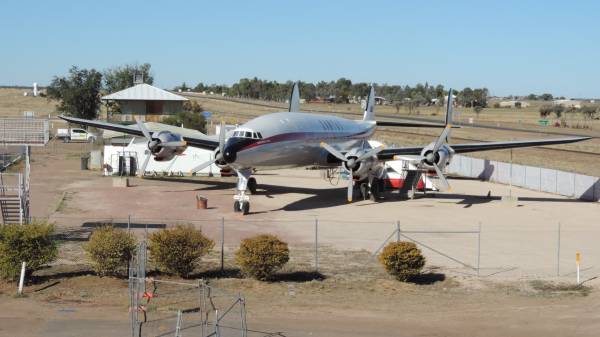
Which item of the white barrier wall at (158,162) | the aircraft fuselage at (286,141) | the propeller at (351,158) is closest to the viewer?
the aircraft fuselage at (286,141)

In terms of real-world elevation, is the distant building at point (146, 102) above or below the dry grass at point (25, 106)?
below

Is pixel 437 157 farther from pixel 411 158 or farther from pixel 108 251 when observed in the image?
pixel 108 251

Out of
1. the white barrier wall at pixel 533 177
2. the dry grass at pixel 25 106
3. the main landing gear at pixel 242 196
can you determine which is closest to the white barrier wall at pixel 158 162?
the main landing gear at pixel 242 196

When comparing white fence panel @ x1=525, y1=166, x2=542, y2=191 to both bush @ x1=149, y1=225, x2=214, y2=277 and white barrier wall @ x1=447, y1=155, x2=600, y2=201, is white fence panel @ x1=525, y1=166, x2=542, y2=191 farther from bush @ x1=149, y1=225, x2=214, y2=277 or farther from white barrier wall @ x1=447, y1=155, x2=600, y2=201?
bush @ x1=149, y1=225, x2=214, y2=277

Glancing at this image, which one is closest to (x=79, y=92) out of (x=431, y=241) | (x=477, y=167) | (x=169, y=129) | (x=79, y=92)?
(x=79, y=92)

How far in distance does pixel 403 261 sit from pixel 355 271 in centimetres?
226

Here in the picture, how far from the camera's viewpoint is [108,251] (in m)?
23.8

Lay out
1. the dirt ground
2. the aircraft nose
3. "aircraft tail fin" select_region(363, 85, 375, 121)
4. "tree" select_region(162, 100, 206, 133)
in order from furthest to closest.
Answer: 1. "tree" select_region(162, 100, 206, 133)
2. "aircraft tail fin" select_region(363, 85, 375, 121)
3. the aircraft nose
4. the dirt ground

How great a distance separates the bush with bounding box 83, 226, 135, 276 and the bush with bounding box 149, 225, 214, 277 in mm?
818

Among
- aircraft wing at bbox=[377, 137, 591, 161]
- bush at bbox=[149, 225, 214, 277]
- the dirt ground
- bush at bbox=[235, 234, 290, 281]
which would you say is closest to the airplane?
aircraft wing at bbox=[377, 137, 591, 161]

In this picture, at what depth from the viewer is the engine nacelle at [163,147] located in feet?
151

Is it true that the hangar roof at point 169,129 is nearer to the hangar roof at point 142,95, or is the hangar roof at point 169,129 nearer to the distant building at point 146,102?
the hangar roof at point 142,95

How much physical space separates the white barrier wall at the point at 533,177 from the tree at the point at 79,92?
5747cm

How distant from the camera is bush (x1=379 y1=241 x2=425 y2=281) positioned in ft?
78.6
